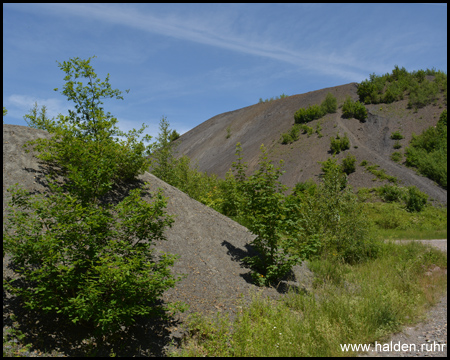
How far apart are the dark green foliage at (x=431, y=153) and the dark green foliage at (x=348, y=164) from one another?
5.80 m

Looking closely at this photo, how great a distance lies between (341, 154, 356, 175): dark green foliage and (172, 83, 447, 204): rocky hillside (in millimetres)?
607

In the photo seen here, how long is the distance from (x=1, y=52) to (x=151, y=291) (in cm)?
456

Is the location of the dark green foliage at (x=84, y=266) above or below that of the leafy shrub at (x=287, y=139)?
below

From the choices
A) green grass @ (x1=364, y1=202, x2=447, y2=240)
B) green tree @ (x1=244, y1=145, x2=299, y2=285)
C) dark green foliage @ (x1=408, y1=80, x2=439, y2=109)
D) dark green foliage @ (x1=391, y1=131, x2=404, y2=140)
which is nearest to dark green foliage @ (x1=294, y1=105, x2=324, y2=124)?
dark green foliage @ (x1=391, y1=131, x2=404, y2=140)

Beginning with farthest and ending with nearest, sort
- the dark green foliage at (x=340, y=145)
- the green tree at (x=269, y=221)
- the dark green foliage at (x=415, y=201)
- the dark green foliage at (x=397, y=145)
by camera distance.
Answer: the dark green foliage at (x=397, y=145), the dark green foliage at (x=340, y=145), the dark green foliage at (x=415, y=201), the green tree at (x=269, y=221)

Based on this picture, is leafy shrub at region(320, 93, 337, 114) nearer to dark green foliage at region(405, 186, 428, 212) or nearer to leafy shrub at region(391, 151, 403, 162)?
leafy shrub at region(391, 151, 403, 162)

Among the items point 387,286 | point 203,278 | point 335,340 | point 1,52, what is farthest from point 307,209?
point 1,52

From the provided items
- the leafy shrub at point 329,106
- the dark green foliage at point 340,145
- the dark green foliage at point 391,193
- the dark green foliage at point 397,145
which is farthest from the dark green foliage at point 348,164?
the leafy shrub at point 329,106

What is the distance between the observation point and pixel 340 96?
5209cm

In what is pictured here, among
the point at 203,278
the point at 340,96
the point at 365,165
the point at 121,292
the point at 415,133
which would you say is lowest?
the point at 203,278

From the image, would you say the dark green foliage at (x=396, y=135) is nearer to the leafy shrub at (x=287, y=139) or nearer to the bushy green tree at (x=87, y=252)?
the leafy shrub at (x=287, y=139)

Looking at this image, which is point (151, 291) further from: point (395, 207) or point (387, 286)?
point (395, 207)

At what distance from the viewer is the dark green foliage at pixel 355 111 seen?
4484 cm

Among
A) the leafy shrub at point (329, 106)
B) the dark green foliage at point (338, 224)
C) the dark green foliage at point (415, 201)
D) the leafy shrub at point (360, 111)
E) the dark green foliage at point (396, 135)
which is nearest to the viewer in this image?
the dark green foliage at point (338, 224)
